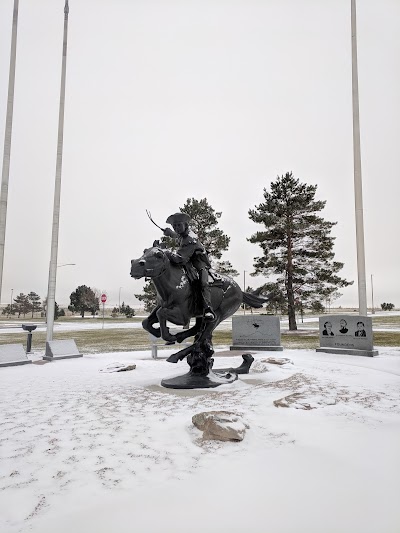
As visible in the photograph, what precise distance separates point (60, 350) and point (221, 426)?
8732 millimetres

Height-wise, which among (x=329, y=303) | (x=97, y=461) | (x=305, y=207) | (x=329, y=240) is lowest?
(x=97, y=461)

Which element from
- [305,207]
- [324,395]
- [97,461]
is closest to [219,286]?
[324,395]

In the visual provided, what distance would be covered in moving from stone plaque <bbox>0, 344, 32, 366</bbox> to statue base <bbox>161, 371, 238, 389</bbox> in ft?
17.4

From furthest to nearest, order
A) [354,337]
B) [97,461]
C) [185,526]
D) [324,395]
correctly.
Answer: [354,337] → [324,395] → [97,461] → [185,526]

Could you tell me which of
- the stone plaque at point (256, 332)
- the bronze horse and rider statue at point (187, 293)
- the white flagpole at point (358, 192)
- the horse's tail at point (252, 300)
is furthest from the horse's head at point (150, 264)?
the white flagpole at point (358, 192)

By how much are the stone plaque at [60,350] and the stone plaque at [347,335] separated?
8.61 m

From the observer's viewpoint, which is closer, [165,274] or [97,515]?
[97,515]

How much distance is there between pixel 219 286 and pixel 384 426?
355 centimetres

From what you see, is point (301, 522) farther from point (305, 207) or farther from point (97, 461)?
point (305, 207)

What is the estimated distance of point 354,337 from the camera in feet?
38.2

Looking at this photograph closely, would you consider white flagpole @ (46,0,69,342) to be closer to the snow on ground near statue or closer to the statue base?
the snow on ground near statue

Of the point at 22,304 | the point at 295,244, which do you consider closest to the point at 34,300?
the point at 22,304

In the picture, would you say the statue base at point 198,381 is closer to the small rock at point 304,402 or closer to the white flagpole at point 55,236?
the small rock at point 304,402

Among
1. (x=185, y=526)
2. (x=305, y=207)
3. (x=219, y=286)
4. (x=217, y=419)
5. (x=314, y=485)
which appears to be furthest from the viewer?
(x=305, y=207)
